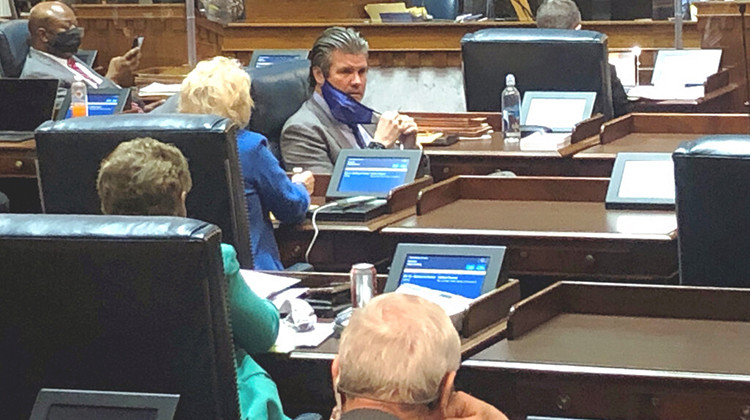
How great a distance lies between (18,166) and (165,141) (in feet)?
6.58

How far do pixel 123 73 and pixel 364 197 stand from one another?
139 inches

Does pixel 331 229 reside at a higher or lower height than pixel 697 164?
lower

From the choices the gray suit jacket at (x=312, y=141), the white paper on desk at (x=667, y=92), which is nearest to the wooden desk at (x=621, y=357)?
the gray suit jacket at (x=312, y=141)

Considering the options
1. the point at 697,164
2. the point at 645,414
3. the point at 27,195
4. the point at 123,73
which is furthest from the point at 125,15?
the point at 645,414

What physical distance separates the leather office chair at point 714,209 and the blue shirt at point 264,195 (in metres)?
1.16

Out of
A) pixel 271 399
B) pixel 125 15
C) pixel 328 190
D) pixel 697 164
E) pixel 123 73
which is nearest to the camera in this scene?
pixel 271 399

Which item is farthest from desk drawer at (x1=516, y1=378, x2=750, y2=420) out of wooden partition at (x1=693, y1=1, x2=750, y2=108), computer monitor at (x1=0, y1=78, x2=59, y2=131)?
wooden partition at (x1=693, y1=1, x2=750, y2=108)

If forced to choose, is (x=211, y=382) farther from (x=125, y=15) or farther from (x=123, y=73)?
(x=125, y=15)

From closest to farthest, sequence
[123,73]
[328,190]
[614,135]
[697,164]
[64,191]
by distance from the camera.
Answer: [697,164]
[64,191]
[328,190]
[614,135]
[123,73]

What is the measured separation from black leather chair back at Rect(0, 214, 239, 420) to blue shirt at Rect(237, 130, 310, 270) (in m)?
1.41

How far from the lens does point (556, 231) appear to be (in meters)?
3.65

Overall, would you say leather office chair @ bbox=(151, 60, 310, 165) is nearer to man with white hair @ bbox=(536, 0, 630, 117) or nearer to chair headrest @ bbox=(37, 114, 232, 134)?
chair headrest @ bbox=(37, 114, 232, 134)

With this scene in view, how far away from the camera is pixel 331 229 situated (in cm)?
388

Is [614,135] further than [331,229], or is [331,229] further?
[614,135]
